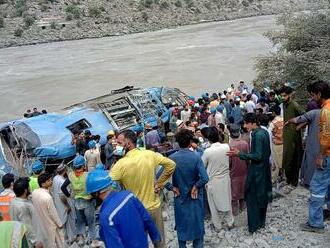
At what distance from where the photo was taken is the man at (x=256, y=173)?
5.50 m

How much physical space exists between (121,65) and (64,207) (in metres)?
24.3

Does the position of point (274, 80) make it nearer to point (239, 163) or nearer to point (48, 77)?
point (239, 163)

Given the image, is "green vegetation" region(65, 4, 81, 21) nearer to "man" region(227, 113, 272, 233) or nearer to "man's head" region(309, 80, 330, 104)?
"man" region(227, 113, 272, 233)

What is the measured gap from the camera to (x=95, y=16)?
49688mm

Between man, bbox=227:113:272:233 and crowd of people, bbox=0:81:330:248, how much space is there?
0.01m

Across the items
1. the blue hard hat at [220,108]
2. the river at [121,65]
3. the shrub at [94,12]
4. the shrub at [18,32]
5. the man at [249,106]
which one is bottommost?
the river at [121,65]

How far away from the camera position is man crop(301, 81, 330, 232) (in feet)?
16.9

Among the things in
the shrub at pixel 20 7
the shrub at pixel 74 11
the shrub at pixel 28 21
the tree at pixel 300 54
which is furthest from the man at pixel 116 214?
the shrub at pixel 20 7

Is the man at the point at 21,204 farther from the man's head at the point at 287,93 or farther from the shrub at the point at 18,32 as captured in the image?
the shrub at the point at 18,32

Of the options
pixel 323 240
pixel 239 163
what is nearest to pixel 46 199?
pixel 239 163

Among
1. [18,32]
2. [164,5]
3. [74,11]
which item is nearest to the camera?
[18,32]

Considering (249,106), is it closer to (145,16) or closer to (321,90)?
(321,90)

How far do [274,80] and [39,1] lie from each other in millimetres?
44477

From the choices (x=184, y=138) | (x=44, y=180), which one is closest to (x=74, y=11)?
(x=44, y=180)
